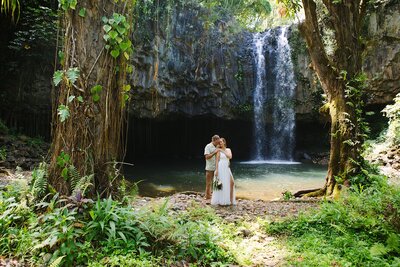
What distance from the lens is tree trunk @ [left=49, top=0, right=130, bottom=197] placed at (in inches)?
136

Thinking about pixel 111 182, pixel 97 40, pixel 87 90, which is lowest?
pixel 111 182

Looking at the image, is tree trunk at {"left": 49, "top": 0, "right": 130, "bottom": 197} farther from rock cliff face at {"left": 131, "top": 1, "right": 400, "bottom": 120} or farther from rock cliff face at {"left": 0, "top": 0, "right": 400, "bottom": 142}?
rock cliff face at {"left": 131, "top": 1, "right": 400, "bottom": 120}

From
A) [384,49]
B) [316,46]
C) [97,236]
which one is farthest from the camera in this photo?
[384,49]

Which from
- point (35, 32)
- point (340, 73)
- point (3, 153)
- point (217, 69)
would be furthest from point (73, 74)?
point (217, 69)

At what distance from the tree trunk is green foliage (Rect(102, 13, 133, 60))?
0.09m

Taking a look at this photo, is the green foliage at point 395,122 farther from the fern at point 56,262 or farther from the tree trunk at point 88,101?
the fern at point 56,262

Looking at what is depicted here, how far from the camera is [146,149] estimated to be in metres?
21.7

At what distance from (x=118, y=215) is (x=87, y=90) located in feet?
4.37

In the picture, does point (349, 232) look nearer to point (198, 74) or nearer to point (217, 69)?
point (198, 74)

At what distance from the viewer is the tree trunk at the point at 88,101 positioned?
3.45 meters

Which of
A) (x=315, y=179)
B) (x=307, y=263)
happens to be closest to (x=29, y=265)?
(x=307, y=263)

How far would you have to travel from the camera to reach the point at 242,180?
39.1 ft

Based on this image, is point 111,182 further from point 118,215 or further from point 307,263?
point 307,263

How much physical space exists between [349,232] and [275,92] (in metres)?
15.8
